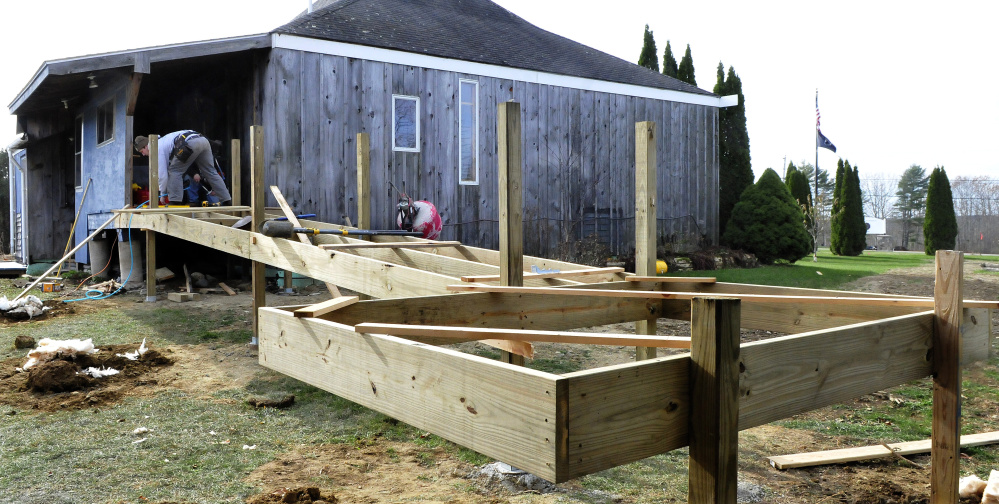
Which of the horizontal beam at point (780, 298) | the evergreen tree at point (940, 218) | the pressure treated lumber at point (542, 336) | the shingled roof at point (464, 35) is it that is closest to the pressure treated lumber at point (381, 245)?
the horizontal beam at point (780, 298)

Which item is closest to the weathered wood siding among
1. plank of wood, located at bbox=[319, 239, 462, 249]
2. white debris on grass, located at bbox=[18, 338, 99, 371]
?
white debris on grass, located at bbox=[18, 338, 99, 371]

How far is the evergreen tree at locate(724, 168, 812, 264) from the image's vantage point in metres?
19.4

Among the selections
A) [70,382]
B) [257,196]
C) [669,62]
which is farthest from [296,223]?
[669,62]

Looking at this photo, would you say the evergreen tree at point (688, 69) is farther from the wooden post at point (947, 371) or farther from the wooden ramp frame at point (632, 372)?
the wooden post at point (947, 371)

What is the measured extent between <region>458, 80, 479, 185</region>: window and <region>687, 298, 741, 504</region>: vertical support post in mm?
12424

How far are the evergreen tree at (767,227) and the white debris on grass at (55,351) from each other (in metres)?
16.4

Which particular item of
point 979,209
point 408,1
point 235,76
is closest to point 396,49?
point 235,76

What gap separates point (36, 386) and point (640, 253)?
4952mm

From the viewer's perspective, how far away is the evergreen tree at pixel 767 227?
63.5 feet

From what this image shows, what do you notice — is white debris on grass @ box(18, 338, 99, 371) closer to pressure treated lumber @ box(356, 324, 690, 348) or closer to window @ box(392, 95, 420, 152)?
pressure treated lumber @ box(356, 324, 690, 348)

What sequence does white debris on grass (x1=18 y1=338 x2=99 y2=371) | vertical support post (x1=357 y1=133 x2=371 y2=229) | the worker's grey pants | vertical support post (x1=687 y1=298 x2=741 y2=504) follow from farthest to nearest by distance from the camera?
the worker's grey pants < vertical support post (x1=357 y1=133 x2=371 y2=229) < white debris on grass (x1=18 y1=338 x2=99 y2=371) < vertical support post (x1=687 y1=298 x2=741 y2=504)

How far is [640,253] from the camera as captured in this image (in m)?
5.23

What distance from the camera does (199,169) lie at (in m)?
11.7

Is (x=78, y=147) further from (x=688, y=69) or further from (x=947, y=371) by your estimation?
(x=947, y=371)
